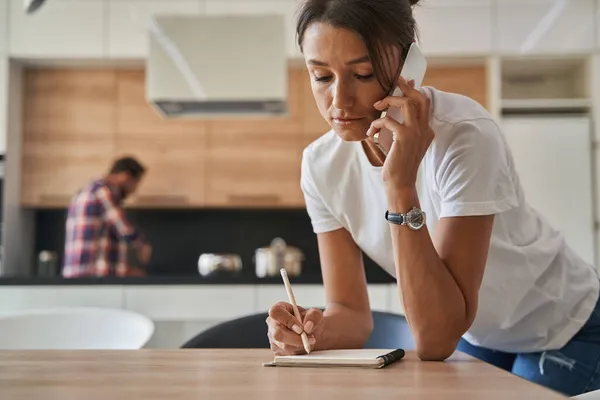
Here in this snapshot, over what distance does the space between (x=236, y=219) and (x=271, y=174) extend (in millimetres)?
535

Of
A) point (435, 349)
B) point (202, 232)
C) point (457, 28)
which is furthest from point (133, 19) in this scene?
point (435, 349)

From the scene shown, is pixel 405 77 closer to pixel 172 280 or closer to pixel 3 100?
pixel 172 280

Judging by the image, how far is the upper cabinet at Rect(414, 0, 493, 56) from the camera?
4.73m

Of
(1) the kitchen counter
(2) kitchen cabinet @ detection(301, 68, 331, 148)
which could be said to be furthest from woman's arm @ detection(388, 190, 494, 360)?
(2) kitchen cabinet @ detection(301, 68, 331, 148)

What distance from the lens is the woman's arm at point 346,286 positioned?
4.32 ft

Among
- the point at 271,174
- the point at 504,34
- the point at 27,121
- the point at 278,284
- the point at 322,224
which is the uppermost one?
the point at 504,34

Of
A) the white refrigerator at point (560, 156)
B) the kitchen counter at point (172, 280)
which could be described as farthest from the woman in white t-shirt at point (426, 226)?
the white refrigerator at point (560, 156)

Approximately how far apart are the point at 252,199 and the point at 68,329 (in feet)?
8.87

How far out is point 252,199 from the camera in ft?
16.3

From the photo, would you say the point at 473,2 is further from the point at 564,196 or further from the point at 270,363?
the point at 270,363

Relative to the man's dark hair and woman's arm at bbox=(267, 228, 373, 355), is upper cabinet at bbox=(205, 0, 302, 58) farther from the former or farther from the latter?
woman's arm at bbox=(267, 228, 373, 355)

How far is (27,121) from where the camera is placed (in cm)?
505

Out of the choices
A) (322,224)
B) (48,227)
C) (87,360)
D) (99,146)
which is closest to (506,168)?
(322,224)

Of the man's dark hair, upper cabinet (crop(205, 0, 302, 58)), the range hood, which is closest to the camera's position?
the range hood
